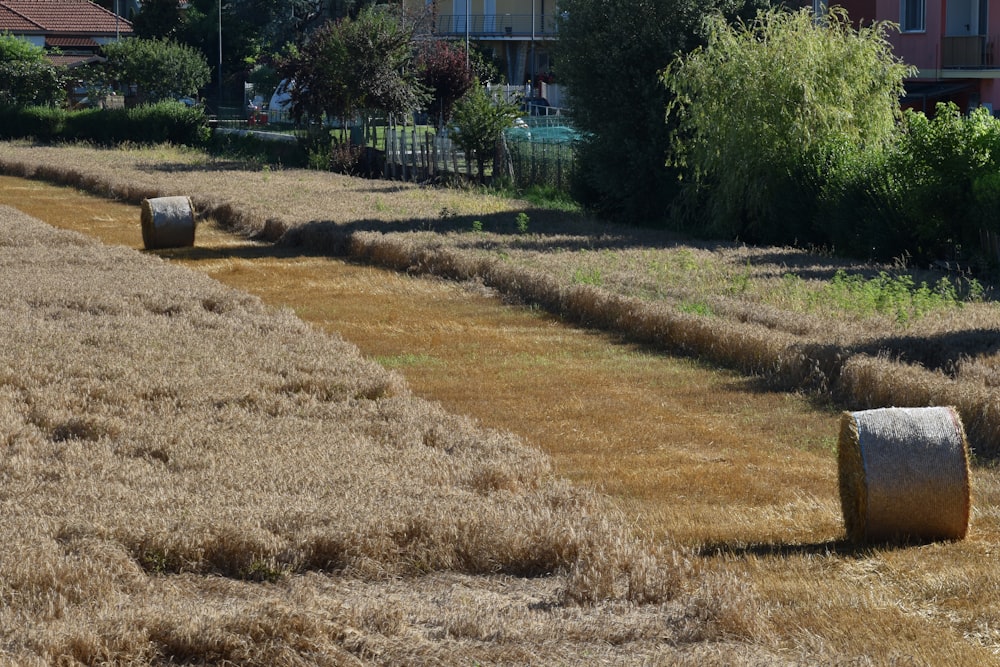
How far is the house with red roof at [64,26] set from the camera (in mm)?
73750

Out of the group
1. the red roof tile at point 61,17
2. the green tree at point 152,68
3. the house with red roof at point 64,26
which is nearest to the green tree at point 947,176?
the green tree at point 152,68

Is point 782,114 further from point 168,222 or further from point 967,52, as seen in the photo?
point 967,52

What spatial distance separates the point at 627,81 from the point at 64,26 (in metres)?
58.2

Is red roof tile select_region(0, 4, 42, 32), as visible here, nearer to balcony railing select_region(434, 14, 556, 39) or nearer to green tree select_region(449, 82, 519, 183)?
balcony railing select_region(434, 14, 556, 39)

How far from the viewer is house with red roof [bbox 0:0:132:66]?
73750 millimetres

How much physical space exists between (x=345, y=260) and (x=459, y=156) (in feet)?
50.4

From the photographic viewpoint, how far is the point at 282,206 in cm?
2680

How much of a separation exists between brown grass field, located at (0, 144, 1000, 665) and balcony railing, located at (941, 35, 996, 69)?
2093cm

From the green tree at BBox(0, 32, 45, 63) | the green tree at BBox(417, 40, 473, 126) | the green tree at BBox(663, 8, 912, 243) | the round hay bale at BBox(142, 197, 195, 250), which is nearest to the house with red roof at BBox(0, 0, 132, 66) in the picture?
the green tree at BBox(0, 32, 45, 63)

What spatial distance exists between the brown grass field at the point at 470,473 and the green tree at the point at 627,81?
25.0 feet

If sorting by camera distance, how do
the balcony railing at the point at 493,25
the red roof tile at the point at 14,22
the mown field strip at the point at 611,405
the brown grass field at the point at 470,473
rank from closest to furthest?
1. the brown grass field at the point at 470,473
2. the mown field strip at the point at 611,405
3. the balcony railing at the point at 493,25
4. the red roof tile at the point at 14,22

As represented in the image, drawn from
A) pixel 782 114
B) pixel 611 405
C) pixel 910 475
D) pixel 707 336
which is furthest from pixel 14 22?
pixel 910 475

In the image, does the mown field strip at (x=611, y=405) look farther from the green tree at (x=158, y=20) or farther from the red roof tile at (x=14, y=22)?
the green tree at (x=158, y=20)

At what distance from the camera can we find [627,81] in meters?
24.9
